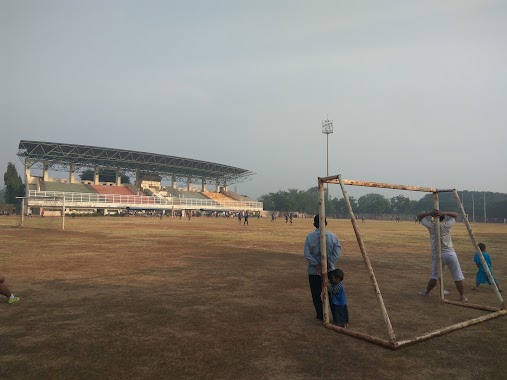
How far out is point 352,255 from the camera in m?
15.0

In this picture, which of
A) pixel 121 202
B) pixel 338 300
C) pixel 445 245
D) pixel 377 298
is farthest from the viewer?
pixel 121 202

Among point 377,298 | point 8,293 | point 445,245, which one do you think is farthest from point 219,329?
point 445,245

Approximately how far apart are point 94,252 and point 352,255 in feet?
35.5

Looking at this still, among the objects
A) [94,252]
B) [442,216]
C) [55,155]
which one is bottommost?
[94,252]

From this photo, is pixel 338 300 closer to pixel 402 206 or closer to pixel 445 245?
pixel 445 245

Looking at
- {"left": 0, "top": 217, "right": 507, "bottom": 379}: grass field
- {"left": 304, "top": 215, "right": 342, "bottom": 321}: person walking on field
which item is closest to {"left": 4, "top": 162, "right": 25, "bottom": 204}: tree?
{"left": 0, "top": 217, "right": 507, "bottom": 379}: grass field

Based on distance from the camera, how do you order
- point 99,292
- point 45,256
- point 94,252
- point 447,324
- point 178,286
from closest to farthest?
point 447,324, point 99,292, point 178,286, point 45,256, point 94,252

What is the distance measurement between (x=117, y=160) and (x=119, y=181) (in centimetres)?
894

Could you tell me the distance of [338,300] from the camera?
18.6ft

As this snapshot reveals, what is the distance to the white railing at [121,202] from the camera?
56.9m

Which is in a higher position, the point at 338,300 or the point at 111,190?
the point at 111,190

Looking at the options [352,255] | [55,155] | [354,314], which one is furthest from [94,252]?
[55,155]

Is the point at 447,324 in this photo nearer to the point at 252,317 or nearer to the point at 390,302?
the point at 390,302

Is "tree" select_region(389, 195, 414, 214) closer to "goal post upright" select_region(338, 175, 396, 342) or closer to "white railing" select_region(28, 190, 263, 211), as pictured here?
"white railing" select_region(28, 190, 263, 211)
